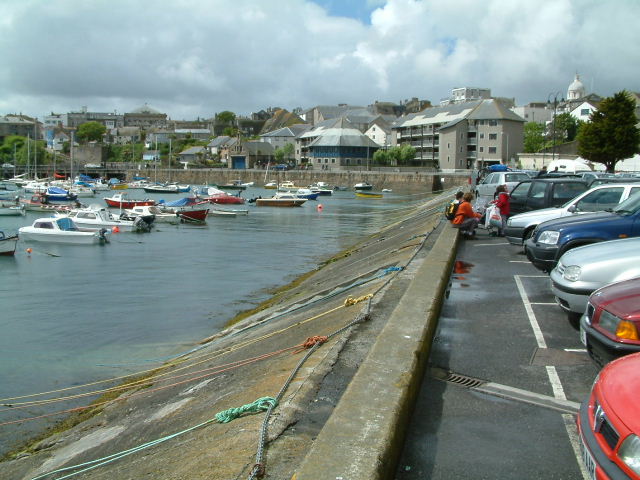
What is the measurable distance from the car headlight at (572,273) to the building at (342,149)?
130 meters

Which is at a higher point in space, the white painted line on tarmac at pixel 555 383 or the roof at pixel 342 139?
the roof at pixel 342 139

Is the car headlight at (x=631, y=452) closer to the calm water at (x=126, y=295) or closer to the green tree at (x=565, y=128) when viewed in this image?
the calm water at (x=126, y=295)

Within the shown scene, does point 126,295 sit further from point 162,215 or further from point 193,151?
point 193,151

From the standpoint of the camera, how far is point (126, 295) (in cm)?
2416

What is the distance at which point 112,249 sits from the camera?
38938mm

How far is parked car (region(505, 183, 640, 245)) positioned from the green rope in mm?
11665

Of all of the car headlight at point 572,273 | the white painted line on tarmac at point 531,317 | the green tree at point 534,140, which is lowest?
the white painted line on tarmac at point 531,317

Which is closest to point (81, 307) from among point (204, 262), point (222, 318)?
point (222, 318)

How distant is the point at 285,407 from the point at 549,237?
7653mm

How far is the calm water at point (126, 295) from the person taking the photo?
50.4 ft

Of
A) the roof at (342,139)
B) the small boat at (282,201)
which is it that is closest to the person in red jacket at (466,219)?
the small boat at (282,201)

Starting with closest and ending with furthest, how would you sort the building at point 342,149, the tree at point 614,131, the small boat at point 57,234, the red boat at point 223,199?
1. the small boat at point 57,234
2. the tree at point 614,131
3. the red boat at point 223,199
4. the building at point 342,149

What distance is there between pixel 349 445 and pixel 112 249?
37044mm

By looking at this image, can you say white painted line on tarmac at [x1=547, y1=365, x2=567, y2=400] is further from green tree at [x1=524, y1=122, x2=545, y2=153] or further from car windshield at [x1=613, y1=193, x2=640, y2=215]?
green tree at [x1=524, y1=122, x2=545, y2=153]
